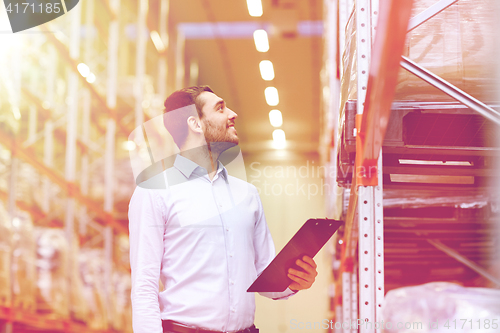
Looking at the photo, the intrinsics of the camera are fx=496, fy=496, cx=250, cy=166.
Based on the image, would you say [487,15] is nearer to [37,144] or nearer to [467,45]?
[467,45]

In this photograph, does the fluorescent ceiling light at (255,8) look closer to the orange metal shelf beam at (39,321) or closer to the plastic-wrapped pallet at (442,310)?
the orange metal shelf beam at (39,321)

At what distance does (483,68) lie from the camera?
6.72ft

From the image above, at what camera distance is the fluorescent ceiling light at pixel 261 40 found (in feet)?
33.9

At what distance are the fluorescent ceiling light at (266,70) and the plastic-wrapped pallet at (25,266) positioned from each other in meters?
6.31

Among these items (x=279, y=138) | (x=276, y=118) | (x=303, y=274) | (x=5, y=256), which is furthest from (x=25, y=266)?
(x=279, y=138)

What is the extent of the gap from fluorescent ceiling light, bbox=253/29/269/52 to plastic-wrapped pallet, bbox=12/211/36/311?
227 inches

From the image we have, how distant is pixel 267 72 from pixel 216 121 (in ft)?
31.1

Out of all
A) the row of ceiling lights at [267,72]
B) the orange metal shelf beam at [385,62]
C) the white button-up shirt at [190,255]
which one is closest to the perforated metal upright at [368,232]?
the orange metal shelf beam at [385,62]

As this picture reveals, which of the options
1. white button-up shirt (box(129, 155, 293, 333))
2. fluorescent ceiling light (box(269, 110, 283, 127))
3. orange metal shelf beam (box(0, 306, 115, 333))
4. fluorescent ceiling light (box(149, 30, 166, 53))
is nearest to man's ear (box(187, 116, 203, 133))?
white button-up shirt (box(129, 155, 293, 333))

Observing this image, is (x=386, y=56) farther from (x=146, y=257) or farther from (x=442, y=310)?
(x=146, y=257)

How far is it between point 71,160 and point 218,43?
441 centimetres

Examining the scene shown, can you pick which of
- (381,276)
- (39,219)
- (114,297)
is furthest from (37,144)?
(381,276)

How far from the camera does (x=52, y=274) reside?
8.02m

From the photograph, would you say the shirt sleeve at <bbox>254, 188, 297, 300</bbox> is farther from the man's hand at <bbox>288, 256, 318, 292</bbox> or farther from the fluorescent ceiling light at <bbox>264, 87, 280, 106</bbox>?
the fluorescent ceiling light at <bbox>264, 87, 280, 106</bbox>
